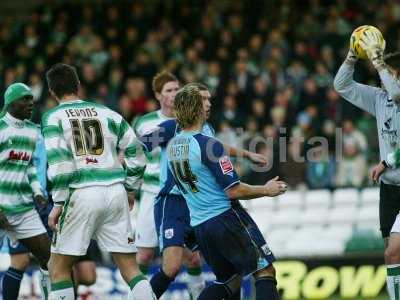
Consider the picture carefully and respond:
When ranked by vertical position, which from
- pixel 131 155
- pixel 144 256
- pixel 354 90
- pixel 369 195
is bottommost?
pixel 144 256

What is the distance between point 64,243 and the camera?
9.57 meters

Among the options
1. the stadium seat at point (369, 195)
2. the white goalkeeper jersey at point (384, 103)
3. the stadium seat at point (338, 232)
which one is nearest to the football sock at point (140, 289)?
the white goalkeeper jersey at point (384, 103)

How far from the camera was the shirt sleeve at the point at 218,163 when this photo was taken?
9.06 m

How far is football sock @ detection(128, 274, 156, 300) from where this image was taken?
31.7 ft

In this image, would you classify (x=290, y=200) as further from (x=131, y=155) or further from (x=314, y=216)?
(x=131, y=155)

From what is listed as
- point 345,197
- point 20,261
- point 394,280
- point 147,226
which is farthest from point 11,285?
point 345,197

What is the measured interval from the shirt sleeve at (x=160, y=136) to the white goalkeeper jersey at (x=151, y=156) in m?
0.82

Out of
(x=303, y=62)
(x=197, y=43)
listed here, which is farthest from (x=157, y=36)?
(x=303, y=62)

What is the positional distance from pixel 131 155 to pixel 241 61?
33.9 feet

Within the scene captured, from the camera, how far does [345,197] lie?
16.2 metres

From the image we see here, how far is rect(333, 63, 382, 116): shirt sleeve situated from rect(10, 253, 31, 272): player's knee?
4.07 m

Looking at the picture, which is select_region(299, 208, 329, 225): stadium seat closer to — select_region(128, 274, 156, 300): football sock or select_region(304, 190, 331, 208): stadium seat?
select_region(304, 190, 331, 208): stadium seat

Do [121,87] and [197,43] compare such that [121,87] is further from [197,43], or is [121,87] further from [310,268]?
[310,268]

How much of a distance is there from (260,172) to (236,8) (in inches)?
238
